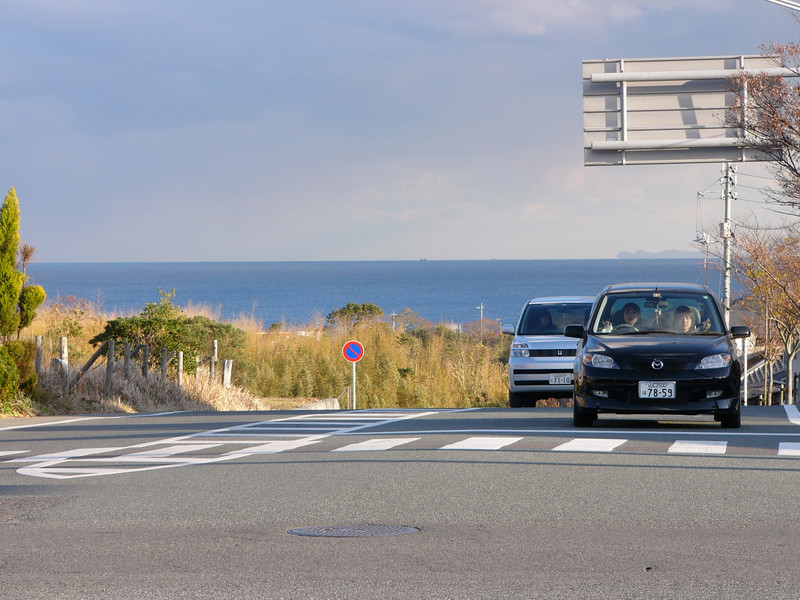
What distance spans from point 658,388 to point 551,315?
22.4 feet

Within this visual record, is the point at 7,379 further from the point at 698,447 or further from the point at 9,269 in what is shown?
the point at 698,447

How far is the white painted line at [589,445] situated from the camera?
36.3 ft

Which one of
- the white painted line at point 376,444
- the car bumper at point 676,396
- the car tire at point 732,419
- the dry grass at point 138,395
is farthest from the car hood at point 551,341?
the dry grass at point 138,395

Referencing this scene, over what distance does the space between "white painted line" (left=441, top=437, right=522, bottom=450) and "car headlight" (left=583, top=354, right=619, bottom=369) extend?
1.36 m

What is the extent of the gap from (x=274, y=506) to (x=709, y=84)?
17.8 m

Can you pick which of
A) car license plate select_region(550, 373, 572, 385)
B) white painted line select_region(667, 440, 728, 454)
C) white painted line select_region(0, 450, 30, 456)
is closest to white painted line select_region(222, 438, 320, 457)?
white painted line select_region(0, 450, 30, 456)

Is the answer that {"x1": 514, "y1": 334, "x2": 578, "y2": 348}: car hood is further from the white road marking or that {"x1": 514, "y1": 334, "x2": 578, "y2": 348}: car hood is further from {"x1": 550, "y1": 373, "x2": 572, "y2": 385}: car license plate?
the white road marking

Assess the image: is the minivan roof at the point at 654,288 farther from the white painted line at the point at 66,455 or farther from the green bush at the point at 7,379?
the green bush at the point at 7,379

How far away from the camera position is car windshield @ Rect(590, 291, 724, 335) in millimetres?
13453

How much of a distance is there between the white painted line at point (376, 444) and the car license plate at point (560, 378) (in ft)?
20.1

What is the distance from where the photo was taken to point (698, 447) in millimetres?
11188

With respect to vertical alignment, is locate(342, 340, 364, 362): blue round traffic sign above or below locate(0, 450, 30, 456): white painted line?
above

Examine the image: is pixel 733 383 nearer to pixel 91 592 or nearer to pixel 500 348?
pixel 91 592

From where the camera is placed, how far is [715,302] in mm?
13672
